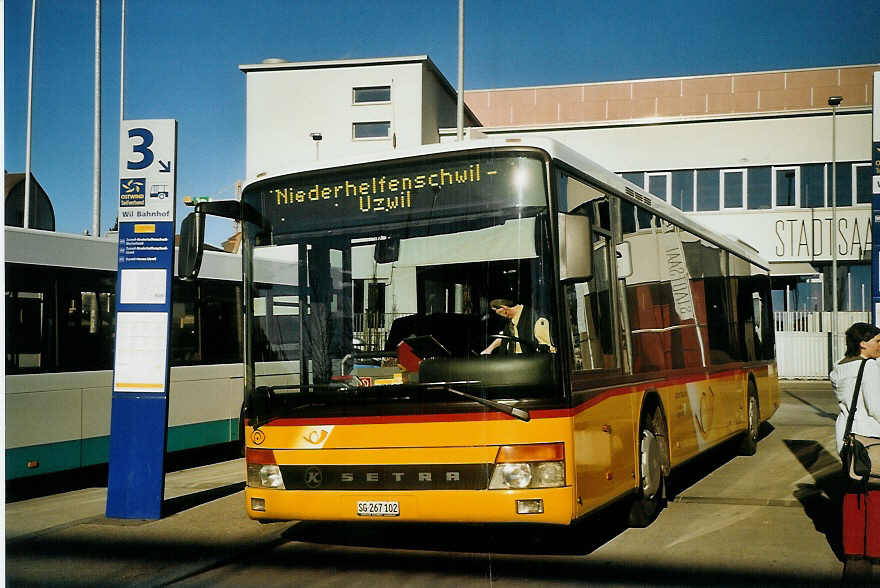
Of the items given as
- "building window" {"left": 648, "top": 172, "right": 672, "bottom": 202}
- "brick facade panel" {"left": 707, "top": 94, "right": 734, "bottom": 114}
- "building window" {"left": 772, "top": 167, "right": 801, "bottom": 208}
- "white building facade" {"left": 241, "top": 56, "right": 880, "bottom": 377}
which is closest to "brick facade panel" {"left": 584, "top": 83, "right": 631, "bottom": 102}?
"white building facade" {"left": 241, "top": 56, "right": 880, "bottom": 377}

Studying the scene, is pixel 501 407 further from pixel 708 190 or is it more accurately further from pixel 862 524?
pixel 708 190

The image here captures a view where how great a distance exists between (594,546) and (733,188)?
26.7 m

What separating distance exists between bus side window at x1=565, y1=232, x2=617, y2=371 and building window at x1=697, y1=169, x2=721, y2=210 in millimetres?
26027

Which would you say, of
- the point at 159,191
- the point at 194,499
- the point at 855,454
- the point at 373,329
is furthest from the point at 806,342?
the point at 373,329

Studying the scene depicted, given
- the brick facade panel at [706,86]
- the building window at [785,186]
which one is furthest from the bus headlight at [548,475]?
the brick facade panel at [706,86]

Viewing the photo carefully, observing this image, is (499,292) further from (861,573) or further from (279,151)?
(279,151)

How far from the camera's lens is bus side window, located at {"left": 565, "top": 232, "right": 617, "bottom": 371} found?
252 inches

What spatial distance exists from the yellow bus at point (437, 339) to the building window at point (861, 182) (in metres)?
22.9

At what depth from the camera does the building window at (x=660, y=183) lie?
107 feet

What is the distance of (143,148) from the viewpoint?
889cm

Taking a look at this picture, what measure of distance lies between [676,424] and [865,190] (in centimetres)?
2171

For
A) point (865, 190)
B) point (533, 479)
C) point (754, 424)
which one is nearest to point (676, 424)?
point (533, 479)

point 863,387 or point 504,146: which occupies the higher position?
point 504,146

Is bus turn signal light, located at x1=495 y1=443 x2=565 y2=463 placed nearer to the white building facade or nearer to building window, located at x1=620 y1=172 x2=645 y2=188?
the white building facade
